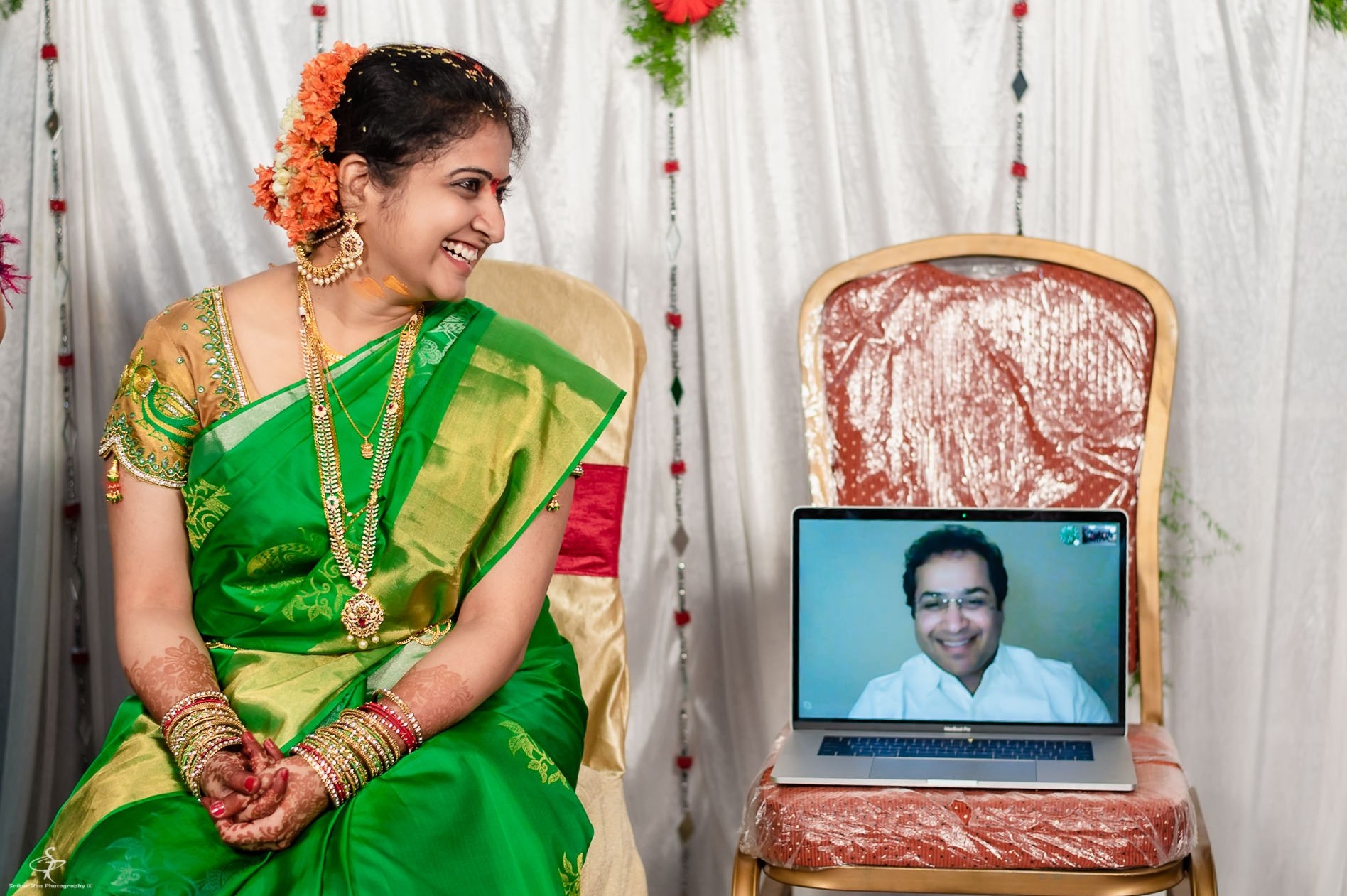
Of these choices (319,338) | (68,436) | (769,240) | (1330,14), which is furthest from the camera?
(68,436)

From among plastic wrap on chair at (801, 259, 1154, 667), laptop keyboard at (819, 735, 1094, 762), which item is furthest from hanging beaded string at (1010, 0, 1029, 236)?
laptop keyboard at (819, 735, 1094, 762)

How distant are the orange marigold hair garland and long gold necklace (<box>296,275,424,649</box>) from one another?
167mm

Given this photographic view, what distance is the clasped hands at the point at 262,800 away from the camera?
1454mm

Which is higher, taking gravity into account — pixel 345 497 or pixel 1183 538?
pixel 345 497

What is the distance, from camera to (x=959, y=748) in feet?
6.25

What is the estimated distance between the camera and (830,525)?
202cm

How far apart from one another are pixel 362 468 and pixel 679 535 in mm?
1131

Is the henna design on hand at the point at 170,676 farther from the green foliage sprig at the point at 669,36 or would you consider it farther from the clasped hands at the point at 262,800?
the green foliage sprig at the point at 669,36

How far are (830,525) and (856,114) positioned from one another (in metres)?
0.95

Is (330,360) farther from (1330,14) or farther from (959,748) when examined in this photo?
(1330,14)

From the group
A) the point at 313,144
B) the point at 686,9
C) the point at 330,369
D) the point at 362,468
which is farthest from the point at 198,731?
the point at 686,9

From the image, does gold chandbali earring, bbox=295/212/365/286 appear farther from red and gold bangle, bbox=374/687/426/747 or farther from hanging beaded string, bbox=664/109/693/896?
hanging beaded string, bbox=664/109/693/896

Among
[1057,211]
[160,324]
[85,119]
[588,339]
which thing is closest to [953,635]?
[588,339]

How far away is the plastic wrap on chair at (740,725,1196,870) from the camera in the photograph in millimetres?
1713
